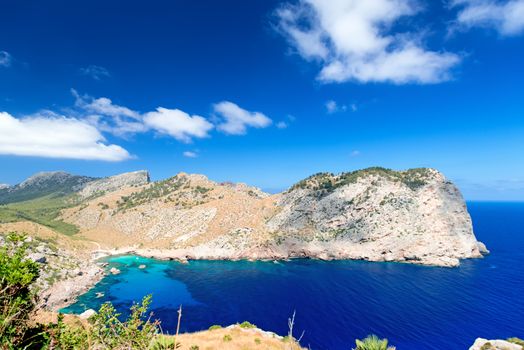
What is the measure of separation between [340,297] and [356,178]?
7199cm

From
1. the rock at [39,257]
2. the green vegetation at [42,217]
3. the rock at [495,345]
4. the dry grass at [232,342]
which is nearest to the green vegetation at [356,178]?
the rock at [495,345]

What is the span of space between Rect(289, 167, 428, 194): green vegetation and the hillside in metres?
0.48

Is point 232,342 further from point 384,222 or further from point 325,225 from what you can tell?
point 384,222

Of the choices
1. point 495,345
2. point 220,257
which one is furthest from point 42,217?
point 495,345

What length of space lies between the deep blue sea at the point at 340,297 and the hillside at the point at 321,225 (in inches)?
303

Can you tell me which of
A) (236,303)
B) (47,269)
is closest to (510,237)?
(236,303)

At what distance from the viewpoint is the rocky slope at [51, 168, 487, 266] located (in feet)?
368

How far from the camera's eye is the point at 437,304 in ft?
224

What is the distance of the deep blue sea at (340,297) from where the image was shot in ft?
184

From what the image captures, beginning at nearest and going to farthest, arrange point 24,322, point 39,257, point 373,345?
point 24,322, point 373,345, point 39,257

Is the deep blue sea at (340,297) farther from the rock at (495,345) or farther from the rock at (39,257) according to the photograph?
the rock at (495,345)

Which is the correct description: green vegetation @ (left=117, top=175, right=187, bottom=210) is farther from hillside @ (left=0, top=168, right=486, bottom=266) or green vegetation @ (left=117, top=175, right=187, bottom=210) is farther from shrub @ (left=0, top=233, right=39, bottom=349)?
shrub @ (left=0, top=233, right=39, bottom=349)

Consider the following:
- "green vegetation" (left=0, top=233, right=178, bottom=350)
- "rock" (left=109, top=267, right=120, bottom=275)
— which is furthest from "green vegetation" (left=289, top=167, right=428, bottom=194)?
"green vegetation" (left=0, top=233, right=178, bottom=350)

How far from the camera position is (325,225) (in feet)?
404
